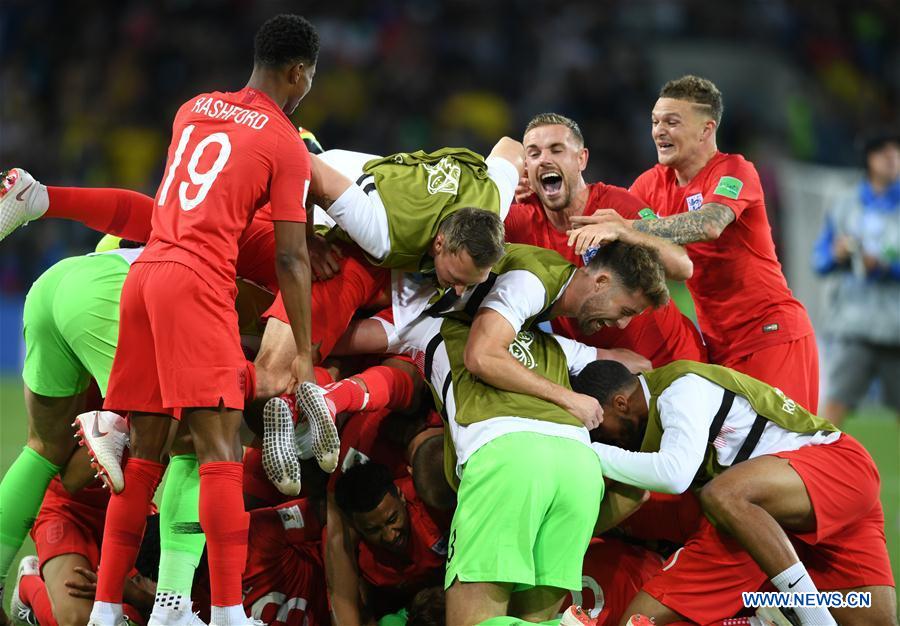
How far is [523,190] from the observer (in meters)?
6.27

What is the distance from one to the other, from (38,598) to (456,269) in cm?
238

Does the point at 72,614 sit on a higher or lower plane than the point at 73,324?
lower

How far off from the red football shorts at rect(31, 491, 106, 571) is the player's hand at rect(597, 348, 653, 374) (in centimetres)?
257

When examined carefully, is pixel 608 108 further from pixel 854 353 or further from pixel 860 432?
pixel 854 353

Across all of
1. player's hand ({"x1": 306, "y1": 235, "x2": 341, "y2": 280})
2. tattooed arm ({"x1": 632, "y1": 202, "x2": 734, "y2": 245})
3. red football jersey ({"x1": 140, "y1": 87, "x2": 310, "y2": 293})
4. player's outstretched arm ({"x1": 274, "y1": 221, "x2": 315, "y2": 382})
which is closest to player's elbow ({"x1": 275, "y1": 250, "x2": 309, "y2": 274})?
player's outstretched arm ({"x1": 274, "y1": 221, "x2": 315, "y2": 382})

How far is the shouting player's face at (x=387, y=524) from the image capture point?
495 cm

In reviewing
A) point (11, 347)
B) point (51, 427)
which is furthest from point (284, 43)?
point (11, 347)

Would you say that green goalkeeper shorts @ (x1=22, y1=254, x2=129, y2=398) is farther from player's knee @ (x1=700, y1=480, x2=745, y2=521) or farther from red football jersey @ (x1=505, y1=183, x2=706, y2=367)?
player's knee @ (x1=700, y1=480, x2=745, y2=521)

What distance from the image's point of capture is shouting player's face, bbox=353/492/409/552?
16.3 ft

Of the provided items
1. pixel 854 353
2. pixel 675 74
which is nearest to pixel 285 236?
pixel 854 353

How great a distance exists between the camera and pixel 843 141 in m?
18.0

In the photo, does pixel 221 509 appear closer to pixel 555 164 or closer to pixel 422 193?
pixel 422 193

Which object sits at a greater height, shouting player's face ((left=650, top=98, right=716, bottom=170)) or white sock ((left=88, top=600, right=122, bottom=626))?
shouting player's face ((left=650, top=98, right=716, bottom=170))

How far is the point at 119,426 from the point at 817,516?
303cm
